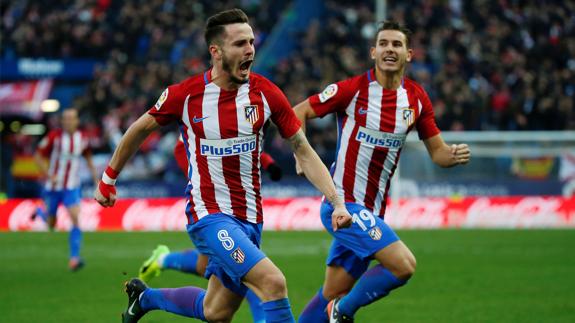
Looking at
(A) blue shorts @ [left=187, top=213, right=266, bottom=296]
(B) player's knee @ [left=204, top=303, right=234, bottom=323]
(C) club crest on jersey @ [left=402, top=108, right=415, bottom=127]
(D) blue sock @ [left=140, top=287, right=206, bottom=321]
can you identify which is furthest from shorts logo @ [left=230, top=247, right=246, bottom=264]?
(C) club crest on jersey @ [left=402, top=108, right=415, bottom=127]

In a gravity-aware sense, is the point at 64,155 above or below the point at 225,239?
below

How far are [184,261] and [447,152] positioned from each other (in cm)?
332

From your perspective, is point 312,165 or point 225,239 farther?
point 312,165

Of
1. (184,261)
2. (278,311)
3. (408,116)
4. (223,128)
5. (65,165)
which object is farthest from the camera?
(65,165)

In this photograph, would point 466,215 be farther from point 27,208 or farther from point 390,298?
point 390,298

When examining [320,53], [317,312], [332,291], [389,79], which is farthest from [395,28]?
[320,53]

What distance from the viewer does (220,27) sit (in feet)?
22.2

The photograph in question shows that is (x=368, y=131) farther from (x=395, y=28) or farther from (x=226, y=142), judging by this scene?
(x=226, y=142)

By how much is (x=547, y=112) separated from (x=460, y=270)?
41.1ft

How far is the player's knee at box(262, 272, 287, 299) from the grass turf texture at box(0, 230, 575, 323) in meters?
1.73

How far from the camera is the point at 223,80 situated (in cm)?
695

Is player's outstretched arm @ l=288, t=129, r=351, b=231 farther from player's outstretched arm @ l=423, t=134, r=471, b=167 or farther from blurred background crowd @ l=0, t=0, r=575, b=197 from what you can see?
blurred background crowd @ l=0, t=0, r=575, b=197

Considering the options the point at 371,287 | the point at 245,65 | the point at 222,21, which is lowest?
the point at 371,287

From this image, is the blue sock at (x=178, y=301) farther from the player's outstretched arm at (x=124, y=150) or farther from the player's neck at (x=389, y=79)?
the player's neck at (x=389, y=79)
